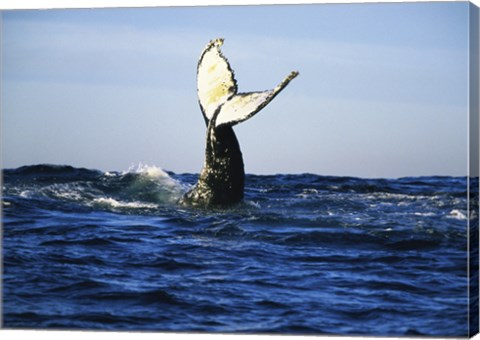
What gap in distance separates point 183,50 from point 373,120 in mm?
2006

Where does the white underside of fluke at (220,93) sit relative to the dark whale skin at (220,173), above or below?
above

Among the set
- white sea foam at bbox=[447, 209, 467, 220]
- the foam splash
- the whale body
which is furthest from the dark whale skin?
white sea foam at bbox=[447, 209, 467, 220]

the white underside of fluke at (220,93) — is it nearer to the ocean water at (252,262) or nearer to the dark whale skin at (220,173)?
the dark whale skin at (220,173)

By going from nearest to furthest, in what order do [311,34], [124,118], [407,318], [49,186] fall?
[407,318]
[311,34]
[124,118]
[49,186]

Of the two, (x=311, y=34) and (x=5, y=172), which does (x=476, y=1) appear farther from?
(x=5, y=172)

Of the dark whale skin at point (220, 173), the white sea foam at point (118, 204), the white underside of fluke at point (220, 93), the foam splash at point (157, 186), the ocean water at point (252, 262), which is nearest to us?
the ocean water at point (252, 262)

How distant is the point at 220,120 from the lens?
34.9ft

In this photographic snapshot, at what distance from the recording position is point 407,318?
29.6 ft

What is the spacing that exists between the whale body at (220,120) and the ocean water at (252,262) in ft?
0.69

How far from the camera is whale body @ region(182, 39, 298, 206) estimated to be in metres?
10.3

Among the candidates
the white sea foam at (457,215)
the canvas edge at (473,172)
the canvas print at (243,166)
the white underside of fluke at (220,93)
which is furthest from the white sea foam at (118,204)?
the canvas edge at (473,172)

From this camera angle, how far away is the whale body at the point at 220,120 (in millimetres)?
10344

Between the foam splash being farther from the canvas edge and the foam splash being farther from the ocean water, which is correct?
the canvas edge

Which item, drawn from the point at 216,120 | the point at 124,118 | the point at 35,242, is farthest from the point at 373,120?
the point at 35,242
